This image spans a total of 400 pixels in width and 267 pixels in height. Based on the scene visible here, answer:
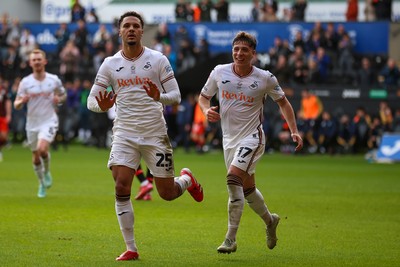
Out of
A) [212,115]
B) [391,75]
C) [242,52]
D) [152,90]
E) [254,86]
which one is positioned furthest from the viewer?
[391,75]

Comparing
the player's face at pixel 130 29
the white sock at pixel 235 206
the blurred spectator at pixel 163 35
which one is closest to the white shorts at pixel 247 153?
the white sock at pixel 235 206

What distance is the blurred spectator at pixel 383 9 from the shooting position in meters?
37.6

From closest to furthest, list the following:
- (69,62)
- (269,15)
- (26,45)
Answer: (269,15)
(69,62)
(26,45)

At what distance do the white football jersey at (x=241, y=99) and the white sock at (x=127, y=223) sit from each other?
1618mm

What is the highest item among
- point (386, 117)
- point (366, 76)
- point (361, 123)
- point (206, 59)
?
point (206, 59)

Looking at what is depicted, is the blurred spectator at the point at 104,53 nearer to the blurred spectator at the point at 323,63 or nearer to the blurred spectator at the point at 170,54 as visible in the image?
the blurred spectator at the point at 170,54

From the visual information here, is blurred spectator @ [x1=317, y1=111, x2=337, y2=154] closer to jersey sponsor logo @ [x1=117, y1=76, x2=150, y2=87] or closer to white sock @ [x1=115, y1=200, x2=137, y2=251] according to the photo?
jersey sponsor logo @ [x1=117, y1=76, x2=150, y2=87]

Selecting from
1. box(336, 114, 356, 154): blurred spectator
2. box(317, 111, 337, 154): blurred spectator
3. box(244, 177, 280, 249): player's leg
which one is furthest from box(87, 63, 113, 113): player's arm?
box(317, 111, 337, 154): blurred spectator

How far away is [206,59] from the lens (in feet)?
125

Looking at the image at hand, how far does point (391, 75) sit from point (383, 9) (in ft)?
11.2

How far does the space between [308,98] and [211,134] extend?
393 cm

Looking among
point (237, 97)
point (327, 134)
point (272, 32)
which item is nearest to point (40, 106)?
point (237, 97)

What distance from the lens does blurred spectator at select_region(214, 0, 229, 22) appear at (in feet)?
129

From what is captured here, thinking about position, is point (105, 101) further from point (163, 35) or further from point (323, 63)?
point (163, 35)
